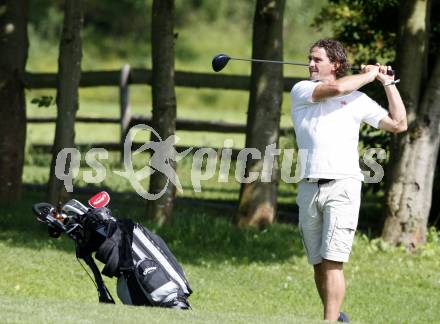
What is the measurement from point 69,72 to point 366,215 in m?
4.47

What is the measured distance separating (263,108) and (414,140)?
160cm

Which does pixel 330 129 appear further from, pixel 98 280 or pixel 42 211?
pixel 42 211

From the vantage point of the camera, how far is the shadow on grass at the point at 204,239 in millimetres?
12547

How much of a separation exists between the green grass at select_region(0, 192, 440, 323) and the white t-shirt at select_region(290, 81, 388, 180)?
1.68 m

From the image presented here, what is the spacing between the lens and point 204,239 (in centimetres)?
1297

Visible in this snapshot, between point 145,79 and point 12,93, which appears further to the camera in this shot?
point 145,79

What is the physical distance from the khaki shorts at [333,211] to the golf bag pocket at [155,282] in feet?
3.41

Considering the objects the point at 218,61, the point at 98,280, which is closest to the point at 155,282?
the point at 98,280

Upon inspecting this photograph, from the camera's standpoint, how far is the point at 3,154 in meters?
14.1

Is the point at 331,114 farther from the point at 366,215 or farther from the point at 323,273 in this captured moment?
the point at 366,215

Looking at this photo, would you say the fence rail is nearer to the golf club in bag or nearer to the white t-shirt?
the white t-shirt

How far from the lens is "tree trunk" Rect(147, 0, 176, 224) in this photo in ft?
42.4

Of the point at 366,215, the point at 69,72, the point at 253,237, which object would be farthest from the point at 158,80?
the point at 366,215

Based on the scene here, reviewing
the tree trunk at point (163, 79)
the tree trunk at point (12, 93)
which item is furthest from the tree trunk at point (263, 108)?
the tree trunk at point (12, 93)
